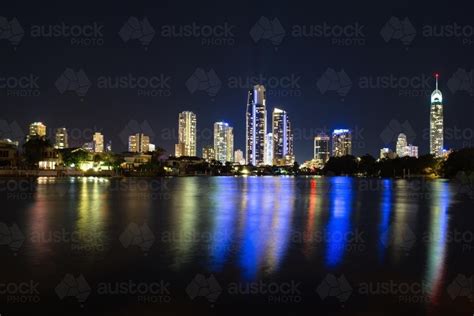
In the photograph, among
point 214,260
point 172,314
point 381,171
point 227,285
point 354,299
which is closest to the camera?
point 172,314

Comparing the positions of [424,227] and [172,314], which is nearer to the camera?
[172,314]

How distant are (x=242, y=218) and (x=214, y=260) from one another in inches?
497

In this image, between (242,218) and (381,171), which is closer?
(242,218)

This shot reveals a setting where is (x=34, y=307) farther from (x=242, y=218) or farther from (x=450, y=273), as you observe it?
(x=242, y=218)

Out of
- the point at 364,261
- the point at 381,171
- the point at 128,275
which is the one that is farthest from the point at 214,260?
the point at 381,171

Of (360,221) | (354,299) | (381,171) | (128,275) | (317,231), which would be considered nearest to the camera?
(354,299)

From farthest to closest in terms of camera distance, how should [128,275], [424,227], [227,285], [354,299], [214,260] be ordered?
1. [424,227]
2. [214,260]
3. [128,275]
4. [227,285]
5. [354,299]

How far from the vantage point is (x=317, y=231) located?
21375 mm

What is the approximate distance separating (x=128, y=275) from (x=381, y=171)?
607 ft

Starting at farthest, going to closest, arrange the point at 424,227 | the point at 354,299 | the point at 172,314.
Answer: the point at 424,227
the point at 354,299
the point at 172,314

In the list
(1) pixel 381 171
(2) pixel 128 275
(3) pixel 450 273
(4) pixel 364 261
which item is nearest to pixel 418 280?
(3) pixel 450 273

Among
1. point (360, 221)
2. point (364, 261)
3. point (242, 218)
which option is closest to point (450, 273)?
point (364, 261)

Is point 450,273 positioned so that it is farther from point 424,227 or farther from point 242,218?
point 242,218

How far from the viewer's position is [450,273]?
12953mm
